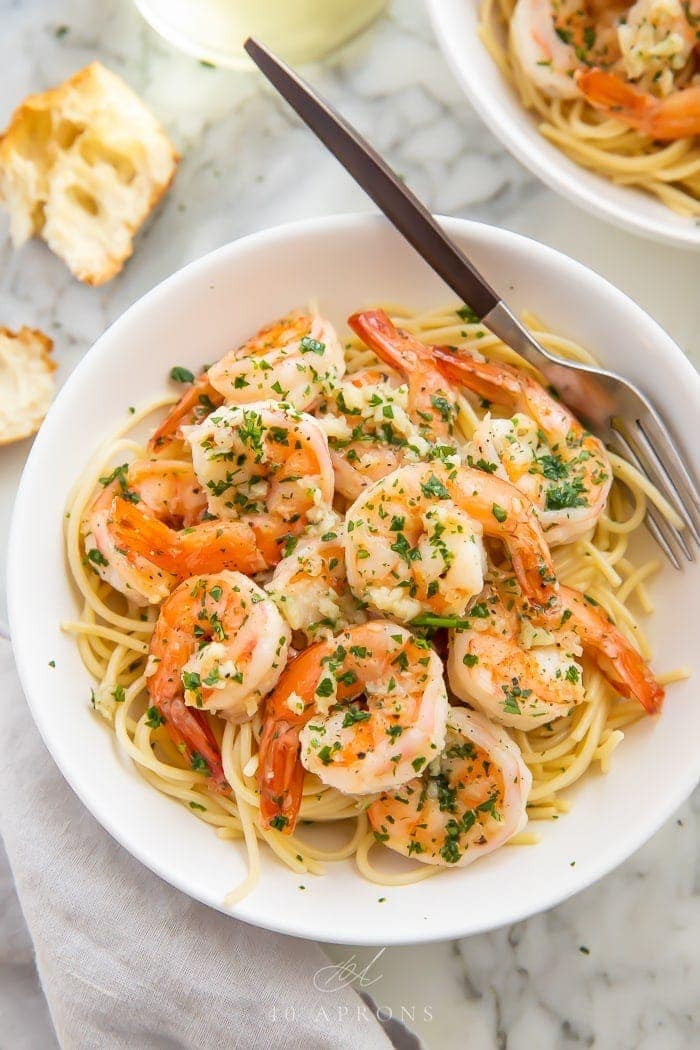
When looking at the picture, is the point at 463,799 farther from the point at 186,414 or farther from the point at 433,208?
the point at 433,208

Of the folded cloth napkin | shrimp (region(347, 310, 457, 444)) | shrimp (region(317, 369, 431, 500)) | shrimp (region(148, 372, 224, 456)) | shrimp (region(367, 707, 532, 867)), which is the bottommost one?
the folded cloth napkin

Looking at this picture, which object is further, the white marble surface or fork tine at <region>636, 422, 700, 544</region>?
the white marble surface

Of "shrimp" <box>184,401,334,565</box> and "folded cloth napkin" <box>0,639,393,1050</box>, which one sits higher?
"shrimp" <box>184,401,334,565</box>

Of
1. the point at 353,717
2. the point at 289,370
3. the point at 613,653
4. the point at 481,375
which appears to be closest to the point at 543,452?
the point at 481,375

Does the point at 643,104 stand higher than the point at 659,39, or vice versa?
the point at 659,39

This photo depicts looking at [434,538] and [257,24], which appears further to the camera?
[257,24]

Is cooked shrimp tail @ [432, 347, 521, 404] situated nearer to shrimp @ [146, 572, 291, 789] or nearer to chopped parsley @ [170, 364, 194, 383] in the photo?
chopped parsley @ [170, 364, 194, 383]

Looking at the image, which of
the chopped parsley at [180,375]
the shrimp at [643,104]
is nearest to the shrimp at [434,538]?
the chopped parsley at [180,375]

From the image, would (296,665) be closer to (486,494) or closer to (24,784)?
(486,494)

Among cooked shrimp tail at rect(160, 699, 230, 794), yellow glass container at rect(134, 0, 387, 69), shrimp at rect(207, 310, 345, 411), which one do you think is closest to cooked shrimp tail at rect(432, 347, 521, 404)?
shrimp at rect(207, 310, 345, 411)
